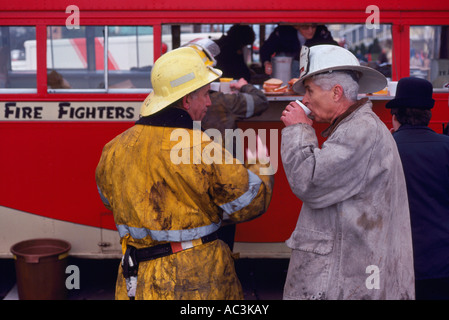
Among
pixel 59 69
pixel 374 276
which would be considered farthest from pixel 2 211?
pixel 374 276

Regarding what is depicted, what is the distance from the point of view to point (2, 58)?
454 cm

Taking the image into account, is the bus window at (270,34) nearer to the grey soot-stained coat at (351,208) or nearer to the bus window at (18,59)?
the bus window at (18,59)

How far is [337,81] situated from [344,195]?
522 millimetres

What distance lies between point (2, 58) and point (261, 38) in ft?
8.68

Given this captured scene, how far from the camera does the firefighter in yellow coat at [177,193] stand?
87.3 inches

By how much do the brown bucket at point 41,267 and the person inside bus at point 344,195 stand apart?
278cm

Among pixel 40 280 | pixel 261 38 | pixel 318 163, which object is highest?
pixel 261 38

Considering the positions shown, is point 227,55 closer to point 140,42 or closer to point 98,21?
point 140,42

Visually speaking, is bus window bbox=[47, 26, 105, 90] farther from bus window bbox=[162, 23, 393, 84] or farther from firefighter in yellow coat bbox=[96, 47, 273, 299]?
firefighter in yellow coat bbox=[96, 47, 273, 299]

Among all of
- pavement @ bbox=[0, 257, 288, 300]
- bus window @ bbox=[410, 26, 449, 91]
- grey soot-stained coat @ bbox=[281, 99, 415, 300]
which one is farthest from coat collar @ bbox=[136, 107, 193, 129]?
bus window @ bbox=[410, 26, 449, 91]

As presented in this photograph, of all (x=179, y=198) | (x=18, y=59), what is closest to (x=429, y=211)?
(x=179, y=198)

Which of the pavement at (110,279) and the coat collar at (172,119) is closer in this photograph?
the coat collar at (172,119)

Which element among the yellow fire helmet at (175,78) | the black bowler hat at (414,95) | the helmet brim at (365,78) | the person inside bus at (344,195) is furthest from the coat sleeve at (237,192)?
the black bowler hat at (414,95)

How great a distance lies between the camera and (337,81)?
2.19 meters
